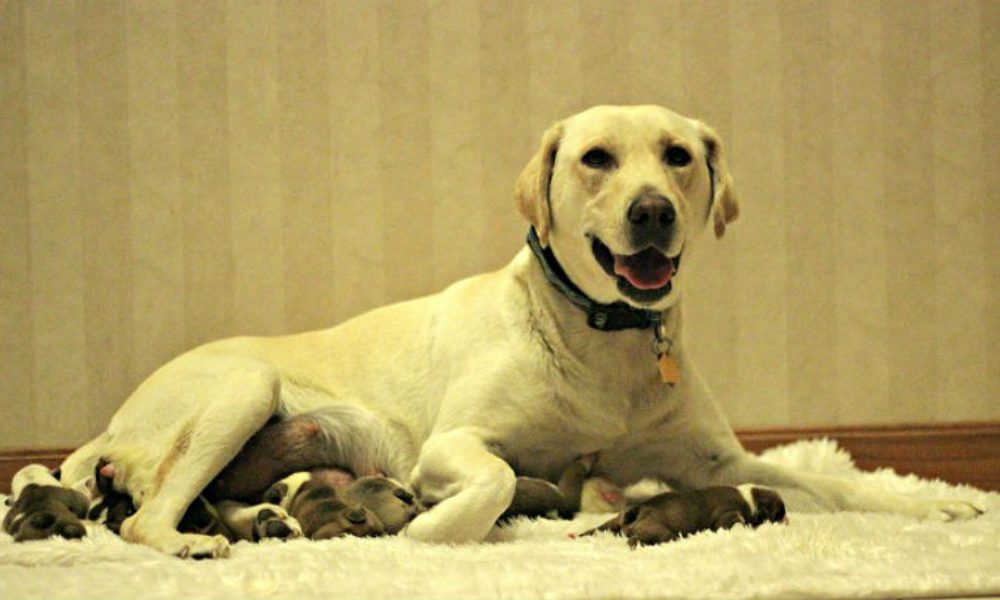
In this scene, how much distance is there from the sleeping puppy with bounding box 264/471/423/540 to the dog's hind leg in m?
0.18

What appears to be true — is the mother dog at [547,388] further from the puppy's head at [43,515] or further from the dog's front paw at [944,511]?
the puppy's head at [43,515]

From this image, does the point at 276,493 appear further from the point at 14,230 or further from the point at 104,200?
the point at 14,230

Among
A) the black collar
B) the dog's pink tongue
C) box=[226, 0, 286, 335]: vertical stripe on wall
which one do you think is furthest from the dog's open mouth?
box=[226, 0, 286, 335]: vertical stripe on wall

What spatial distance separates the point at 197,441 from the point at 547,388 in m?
0.85

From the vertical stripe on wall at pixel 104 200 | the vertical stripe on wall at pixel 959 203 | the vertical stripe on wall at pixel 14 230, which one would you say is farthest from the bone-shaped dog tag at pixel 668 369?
the vertical stripe on wall at pixel 14 230

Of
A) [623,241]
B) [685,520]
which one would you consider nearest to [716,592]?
[685,520]

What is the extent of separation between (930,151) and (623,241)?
1.86 meters

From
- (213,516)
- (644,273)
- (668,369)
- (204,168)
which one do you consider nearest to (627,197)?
(644,273)

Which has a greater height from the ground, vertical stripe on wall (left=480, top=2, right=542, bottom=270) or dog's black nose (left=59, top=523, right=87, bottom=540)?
vertical stripe on wall (left=480, top=2, right=542, bottom=270)

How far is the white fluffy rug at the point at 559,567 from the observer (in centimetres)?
171

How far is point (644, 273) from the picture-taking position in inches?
93.0

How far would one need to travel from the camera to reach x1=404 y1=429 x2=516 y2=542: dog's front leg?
84.3 inches

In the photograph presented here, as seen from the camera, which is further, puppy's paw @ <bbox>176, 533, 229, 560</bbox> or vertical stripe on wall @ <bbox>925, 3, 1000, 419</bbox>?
vertical stripe on wall @ <bbox>925, 3, 1000, 419</bbox>

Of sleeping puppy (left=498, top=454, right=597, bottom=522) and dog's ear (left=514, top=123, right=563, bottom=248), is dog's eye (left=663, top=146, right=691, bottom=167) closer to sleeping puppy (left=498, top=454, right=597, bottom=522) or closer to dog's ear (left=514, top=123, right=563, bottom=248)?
dog's ear (left=514, top=123, right=563, bottom=248)
